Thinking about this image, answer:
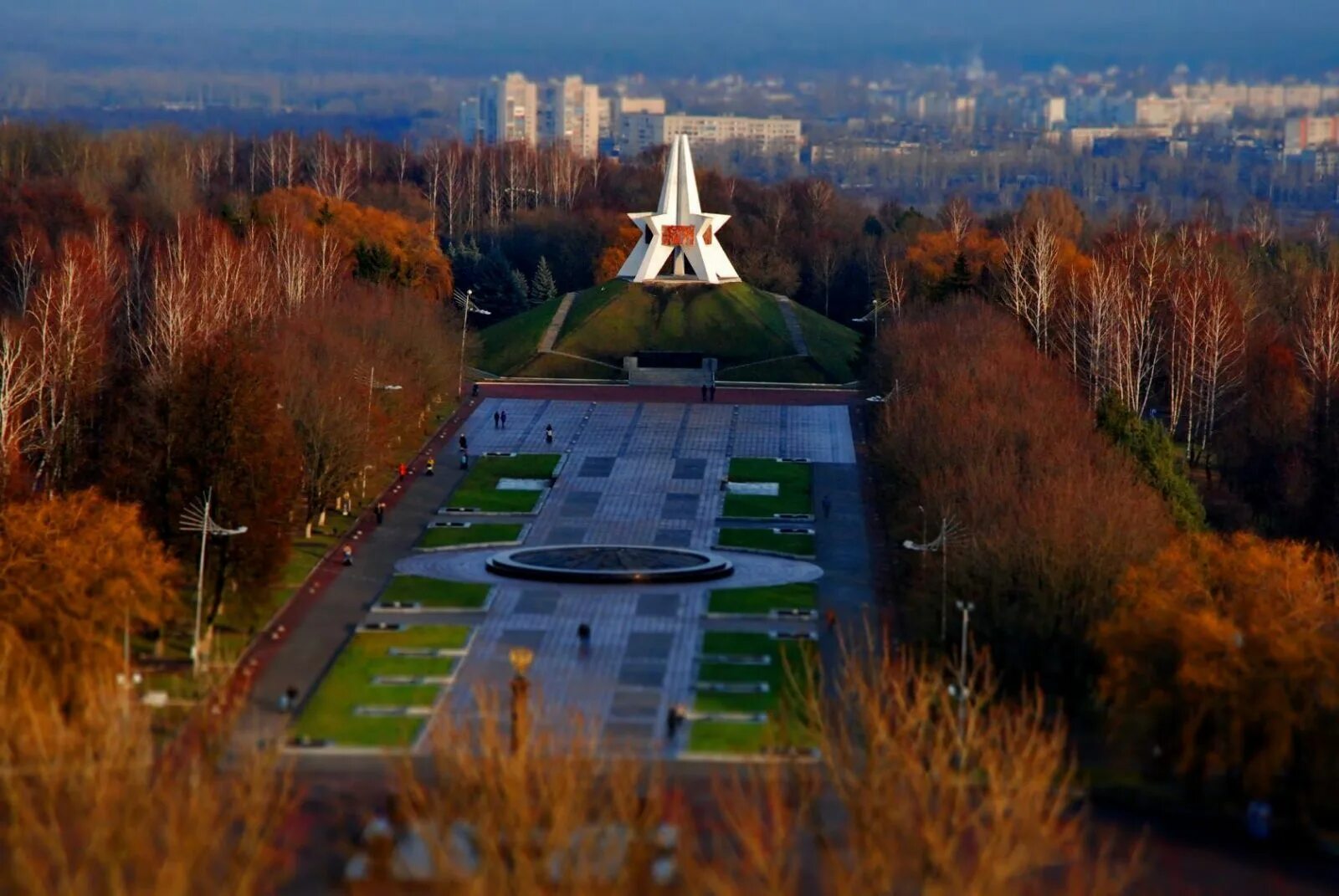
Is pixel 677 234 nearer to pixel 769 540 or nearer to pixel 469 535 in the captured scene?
pixel 769 540

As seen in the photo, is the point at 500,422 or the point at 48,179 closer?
the point at 500,422

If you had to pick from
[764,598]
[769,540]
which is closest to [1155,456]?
[769,540]

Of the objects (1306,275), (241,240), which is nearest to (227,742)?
(241,240)

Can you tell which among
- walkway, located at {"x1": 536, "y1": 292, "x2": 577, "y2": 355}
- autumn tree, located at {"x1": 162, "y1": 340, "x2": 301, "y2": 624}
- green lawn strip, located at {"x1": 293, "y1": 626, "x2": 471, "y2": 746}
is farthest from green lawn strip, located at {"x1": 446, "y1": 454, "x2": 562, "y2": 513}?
walkway, located at {"x1": 536, "y1": 292, "x2": 577, "y2": 355}

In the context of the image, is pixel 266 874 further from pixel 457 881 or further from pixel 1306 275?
pixel 1306 275

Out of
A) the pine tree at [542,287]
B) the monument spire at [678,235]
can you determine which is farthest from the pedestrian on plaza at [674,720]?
the pine tree at [542,287]

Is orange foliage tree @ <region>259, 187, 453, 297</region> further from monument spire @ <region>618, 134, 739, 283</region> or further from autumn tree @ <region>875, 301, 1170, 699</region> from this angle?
autumn tree @ <region>875, 301, 1170, 699</region>
